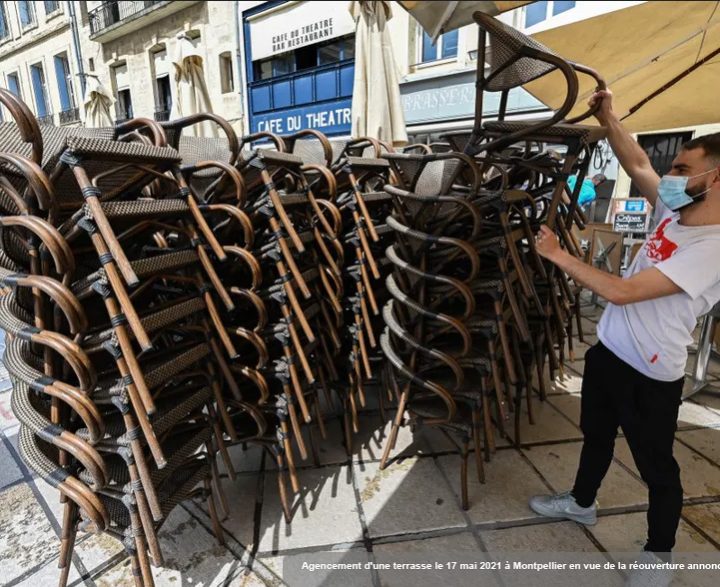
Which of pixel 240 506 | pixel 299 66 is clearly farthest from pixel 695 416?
pixel 299 66

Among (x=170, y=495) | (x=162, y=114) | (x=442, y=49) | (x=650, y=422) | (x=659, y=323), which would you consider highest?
(x=442, y=49)

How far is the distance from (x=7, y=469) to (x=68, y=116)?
9.33 feet

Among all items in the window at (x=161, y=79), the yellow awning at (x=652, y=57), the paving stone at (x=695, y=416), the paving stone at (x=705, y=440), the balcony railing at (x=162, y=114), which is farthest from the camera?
the window at (x=161, y=79)

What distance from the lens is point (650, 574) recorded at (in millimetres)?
1661

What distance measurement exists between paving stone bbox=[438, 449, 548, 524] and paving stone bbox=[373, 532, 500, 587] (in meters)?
0.19

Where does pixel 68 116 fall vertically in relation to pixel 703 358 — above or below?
above

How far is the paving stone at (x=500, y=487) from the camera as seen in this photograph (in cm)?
213

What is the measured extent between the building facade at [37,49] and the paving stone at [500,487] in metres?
2.68

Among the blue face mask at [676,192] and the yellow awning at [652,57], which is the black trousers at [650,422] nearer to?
the blue face mask at [676,192]

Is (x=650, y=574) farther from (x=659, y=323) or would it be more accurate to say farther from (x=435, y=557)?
(x=659, y=323)

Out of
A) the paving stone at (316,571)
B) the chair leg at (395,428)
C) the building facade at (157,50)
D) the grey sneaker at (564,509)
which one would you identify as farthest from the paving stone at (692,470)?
the building facade at (157,50)

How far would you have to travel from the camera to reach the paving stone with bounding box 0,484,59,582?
1.87 meters

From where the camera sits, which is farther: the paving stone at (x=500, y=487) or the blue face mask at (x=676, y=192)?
the paving stone at (x=500, y=487)

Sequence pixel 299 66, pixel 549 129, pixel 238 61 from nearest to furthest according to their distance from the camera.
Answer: pixel 549 129, pixel 299 66, pixel 238 61
